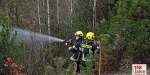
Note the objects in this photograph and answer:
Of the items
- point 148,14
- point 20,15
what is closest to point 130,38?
point 148,14

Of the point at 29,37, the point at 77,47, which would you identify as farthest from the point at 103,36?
the point at 29,37

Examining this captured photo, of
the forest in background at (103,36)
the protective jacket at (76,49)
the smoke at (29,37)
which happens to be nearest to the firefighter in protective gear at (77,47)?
the protective jacket at (76,49)

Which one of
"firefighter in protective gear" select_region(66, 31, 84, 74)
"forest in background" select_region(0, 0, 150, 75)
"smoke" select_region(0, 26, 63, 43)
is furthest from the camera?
"firefighter in protective gear" select_region(66, 31, 84, 74)

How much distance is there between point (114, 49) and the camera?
1350cm

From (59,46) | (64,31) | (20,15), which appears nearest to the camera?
(59,46)

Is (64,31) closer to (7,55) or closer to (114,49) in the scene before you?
(114,49)

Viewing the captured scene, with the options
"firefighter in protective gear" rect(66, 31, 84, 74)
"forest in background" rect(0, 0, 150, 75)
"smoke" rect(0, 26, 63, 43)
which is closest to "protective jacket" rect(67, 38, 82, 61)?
"firefighter in protective gear" rect(66, 31, 84, 74)

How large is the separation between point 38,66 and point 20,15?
927 centimetres

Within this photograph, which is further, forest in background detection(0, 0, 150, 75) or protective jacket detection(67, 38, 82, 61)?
protective jacket detection(67, 38, 82, 61)

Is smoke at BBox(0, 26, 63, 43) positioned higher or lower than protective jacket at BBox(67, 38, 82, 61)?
higher

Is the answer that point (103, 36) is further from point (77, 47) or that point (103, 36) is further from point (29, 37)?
point (29, 37)

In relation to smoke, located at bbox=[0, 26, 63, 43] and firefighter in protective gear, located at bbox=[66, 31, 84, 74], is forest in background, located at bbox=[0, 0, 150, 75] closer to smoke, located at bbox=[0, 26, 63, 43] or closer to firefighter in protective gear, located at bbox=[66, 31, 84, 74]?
smoke, located at bbox=[0, 26, 63, 43]

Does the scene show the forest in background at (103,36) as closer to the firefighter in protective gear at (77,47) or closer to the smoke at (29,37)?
the smoke at (29,37)

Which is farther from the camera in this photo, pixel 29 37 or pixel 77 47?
pixel 29 37
